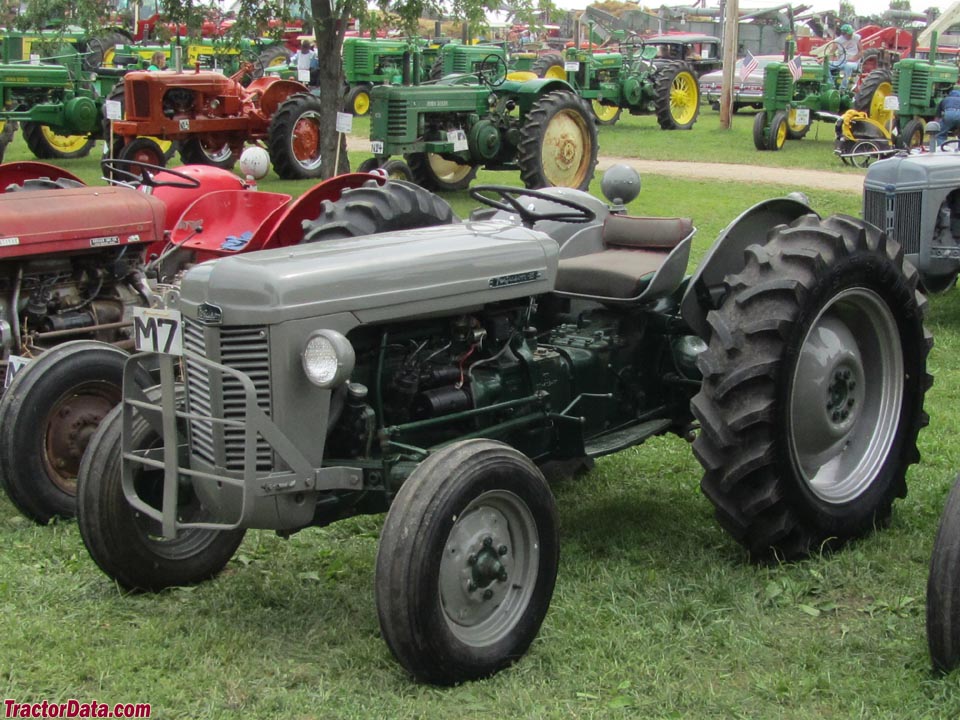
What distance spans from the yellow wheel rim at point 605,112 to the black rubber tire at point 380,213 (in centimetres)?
2055

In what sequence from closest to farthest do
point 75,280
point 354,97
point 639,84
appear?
point 75,280
point 354,97
point 639,84

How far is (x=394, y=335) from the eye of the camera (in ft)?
13.2

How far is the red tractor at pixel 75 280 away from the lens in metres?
4.93

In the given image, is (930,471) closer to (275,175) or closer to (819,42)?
(275,175)

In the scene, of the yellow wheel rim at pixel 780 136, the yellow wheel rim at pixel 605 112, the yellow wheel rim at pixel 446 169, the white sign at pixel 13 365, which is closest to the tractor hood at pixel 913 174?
the white sign at pixel 13 365

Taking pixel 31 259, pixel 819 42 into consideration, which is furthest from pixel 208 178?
pixel 819 42

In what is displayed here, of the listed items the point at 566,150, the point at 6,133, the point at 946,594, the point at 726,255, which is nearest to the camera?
the point at 946,594

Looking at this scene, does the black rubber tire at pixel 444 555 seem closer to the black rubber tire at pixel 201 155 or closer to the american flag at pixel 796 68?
the black rubber tire at pixel 201 155

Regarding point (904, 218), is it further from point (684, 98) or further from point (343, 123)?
point (684, 98)

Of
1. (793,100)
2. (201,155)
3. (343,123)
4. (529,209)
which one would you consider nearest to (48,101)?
(201,155)

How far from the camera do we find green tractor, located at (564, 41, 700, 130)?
23.4m

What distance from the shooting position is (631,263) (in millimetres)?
4988

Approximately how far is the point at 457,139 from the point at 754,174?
4669mm

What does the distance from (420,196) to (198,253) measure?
6.83ft
